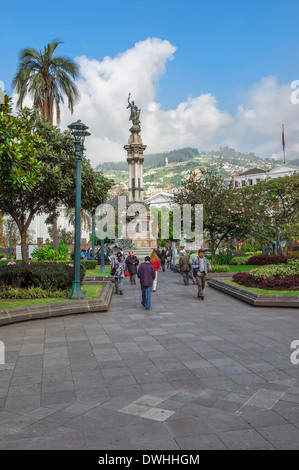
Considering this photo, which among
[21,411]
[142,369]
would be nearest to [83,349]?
[142,369]

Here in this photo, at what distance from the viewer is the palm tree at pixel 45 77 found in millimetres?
22156

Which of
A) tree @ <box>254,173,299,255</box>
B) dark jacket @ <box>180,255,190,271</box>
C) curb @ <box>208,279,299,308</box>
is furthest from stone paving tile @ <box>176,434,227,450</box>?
tree @ <box>254,173,299,255</box>

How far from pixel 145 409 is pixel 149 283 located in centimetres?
Answer: 701

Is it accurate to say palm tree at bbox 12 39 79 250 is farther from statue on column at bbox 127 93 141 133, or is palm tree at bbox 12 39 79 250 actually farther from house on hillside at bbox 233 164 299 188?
house on hillside at bbox 233 164 299 188

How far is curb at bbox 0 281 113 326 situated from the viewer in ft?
30.1

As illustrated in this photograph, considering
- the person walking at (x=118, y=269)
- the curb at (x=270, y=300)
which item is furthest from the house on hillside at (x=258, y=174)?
the curb at (x=270, y=300)

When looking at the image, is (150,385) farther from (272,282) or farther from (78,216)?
(272,282)

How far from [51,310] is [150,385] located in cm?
556

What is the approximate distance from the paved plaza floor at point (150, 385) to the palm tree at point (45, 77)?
54.8 ft

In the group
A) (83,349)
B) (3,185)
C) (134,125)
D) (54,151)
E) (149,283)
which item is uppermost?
(134,125)

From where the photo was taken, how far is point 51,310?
10.0m

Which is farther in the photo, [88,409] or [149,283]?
[149,283]
